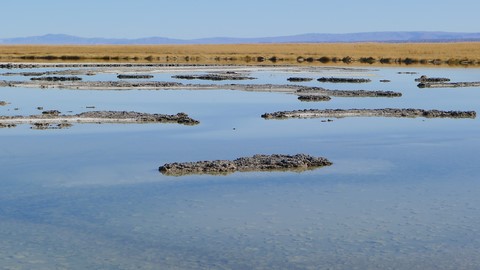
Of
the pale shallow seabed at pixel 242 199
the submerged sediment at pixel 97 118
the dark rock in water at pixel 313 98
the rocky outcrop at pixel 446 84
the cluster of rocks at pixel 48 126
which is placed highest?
the rocky outcrop at pixel 446 84

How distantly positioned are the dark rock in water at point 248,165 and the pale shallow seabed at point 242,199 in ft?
1.26

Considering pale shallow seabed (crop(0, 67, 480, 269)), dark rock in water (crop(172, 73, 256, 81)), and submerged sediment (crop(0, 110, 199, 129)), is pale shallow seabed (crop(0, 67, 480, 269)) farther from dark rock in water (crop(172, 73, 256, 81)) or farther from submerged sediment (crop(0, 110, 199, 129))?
dark rock in water (crop(172, 73, 256, 81))

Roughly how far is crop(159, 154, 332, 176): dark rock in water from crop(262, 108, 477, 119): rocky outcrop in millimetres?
8314

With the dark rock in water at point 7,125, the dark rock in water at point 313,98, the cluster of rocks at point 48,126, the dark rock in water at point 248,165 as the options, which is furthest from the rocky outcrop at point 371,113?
the dark rock in water at point 248,165

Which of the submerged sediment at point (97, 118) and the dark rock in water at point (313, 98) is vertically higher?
the dark rock in water at point (313, 98)

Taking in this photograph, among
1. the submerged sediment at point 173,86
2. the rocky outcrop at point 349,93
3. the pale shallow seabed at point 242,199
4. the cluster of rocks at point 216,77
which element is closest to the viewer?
the pale shallow seabed at point 242,199

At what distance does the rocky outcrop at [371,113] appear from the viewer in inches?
982

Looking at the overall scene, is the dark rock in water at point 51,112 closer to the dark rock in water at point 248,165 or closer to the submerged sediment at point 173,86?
the dark rock in water at point 248,165

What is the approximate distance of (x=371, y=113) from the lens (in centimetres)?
2573

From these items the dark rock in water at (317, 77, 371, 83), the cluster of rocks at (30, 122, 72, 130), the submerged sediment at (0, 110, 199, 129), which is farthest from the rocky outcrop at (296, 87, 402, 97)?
the cluster of rocks at (30, 122, 72, 130)

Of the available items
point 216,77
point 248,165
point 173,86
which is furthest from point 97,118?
point 216,77

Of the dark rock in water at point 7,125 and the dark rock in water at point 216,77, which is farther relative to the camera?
the dark rock in water at point 216,77

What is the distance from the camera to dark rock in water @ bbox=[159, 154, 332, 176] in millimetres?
15539

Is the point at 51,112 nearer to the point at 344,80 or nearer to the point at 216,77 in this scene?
the point at 216,77
